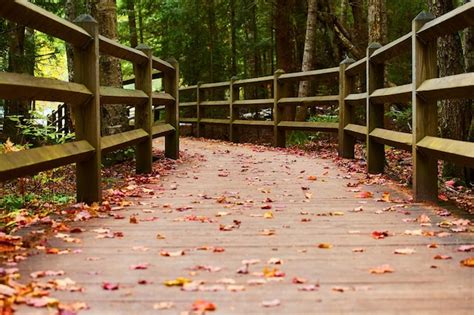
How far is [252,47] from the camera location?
20250 mm

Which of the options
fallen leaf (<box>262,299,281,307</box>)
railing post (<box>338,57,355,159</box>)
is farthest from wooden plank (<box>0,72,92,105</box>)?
railing post (<box>338,57,355,159</box>)

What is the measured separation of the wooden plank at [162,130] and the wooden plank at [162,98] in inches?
13.4

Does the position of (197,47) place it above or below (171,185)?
above

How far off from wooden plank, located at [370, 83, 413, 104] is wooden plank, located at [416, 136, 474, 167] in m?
0.68

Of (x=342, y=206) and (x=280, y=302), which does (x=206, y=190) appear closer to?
(x=342, y=206)

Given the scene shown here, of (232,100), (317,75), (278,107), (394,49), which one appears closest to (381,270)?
(394,49)

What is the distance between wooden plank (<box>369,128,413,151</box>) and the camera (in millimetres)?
5672

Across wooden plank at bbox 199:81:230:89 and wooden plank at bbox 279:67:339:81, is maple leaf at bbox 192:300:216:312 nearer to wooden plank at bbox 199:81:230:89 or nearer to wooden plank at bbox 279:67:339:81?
wooden plank at bbox 279:67:339:81

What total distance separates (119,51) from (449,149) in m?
3.50

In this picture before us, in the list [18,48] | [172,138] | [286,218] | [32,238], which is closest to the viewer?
[32,238]

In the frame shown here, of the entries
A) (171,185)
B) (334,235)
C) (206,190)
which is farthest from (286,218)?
(171,185)

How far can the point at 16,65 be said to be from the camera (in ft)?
43.6

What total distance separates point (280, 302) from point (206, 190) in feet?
12.3

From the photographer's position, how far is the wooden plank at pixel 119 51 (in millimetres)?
5715
